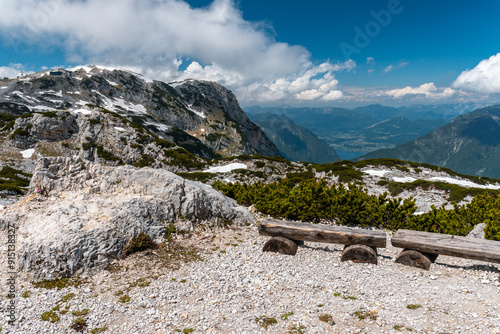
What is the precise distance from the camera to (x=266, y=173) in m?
65.3

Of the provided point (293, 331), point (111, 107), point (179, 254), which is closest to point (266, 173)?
point (179, 254)

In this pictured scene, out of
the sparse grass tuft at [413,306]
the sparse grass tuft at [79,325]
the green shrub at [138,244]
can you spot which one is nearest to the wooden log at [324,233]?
the sparse grass tuft at [413,306]

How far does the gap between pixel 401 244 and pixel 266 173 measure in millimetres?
54335

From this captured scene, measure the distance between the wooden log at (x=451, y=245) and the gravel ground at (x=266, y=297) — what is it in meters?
0.94

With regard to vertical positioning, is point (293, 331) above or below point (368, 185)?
below

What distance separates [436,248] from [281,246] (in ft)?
21.9

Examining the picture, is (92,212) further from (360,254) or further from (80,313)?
(360,254)

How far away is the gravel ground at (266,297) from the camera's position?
735 centimetres

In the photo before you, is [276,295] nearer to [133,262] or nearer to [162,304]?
[162,304]

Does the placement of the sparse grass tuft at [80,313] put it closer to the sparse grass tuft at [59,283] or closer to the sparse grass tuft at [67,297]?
the sparse grass tuft at [67,297]

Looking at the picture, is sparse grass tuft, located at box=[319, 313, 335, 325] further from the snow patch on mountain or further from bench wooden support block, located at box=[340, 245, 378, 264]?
the snow patch on mountain

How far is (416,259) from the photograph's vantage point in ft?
35.8

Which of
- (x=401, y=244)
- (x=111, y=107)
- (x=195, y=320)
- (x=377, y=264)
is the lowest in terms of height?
(x=195, y=320)

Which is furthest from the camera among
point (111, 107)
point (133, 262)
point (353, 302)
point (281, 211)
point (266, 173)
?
point (111, 107)
